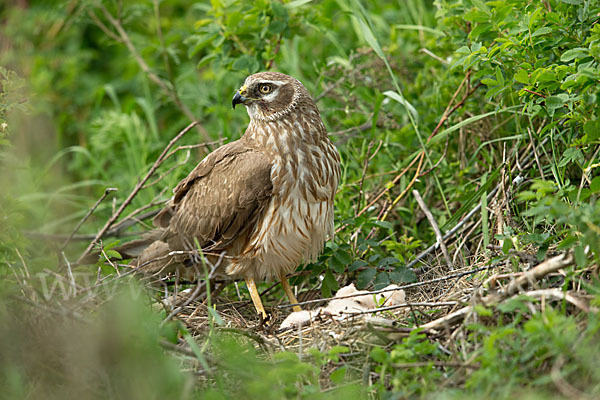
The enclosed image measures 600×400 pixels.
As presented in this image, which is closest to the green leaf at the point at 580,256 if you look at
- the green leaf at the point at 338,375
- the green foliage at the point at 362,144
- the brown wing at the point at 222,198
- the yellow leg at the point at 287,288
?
the green foliage at the point at 362,144

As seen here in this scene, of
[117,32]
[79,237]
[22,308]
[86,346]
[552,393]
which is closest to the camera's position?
[552,393]

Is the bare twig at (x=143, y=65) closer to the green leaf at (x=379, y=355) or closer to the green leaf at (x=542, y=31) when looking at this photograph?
Answer: the green leaf at (x=542, y=31)

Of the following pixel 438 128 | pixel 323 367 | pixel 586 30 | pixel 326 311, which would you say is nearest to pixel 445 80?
pixel 438 128

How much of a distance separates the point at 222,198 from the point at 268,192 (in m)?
0.33

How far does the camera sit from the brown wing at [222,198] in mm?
4227

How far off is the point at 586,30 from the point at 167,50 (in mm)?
3780

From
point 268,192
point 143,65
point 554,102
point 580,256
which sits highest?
point 143,65

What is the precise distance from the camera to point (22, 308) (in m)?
3.17

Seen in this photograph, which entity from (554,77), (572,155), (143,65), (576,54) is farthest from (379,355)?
(143,65)

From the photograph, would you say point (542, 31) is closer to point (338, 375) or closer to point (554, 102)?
point (554, 102)

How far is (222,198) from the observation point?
4.36 m

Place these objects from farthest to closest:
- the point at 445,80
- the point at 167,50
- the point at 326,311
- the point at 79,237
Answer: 1. the point at 167,50
2. the point at 445,80
3. the point at 79,237
4. the point at 326,311

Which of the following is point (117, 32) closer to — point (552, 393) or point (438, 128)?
point (438, 128)

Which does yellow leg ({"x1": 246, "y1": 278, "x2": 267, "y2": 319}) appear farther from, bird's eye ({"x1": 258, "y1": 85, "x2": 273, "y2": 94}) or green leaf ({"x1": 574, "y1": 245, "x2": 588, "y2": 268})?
green leaf ({"x1": 574, "y1": 245, "x2": 588, "y2": 268})
